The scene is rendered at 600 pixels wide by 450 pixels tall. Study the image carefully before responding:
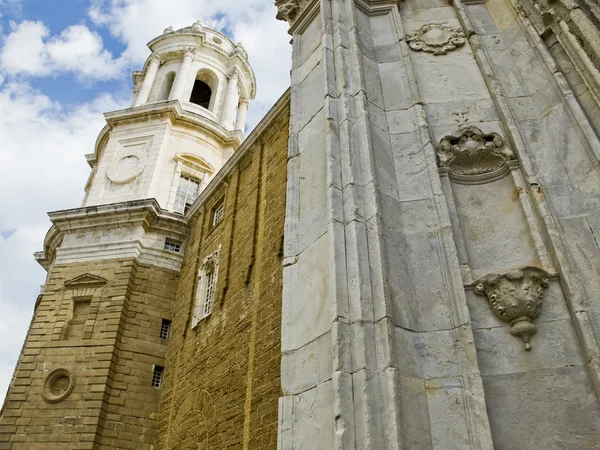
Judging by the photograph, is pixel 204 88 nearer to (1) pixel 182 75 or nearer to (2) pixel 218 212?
(1) pixel 182 75

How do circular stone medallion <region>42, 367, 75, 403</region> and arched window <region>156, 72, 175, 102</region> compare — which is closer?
circular stone medallion <region>42, 367, 75, 403</region>

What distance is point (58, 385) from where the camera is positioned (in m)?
13.4

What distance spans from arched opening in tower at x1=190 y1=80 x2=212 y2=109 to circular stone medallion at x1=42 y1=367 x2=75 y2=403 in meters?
15.4

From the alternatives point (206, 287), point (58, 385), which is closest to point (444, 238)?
point (206, 287)

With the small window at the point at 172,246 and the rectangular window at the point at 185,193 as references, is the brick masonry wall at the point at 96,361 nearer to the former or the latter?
the small window at the point at 172,246

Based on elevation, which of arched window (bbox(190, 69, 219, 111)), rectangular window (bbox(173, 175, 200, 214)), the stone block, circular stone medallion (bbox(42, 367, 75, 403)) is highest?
arched window (bbox(190, 69, 219, 111))

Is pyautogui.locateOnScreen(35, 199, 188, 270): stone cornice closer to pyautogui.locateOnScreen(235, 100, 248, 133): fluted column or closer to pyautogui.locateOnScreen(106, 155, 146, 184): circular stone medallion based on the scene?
pyautogui.locateOnScreen(106, 155, 146, 184): circular stone medallion

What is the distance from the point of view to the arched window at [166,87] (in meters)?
23.2

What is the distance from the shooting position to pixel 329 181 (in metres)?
5.81

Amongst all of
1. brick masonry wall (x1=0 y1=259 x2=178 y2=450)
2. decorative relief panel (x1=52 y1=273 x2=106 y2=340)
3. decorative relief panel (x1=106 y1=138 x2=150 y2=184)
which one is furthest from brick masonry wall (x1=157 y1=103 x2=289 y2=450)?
decorative relief panel (x1=106 y1=138 x2=150 y2=184)

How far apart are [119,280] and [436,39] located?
35.5 ft

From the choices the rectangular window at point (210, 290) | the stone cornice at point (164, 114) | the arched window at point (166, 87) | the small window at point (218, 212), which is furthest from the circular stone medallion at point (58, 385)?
the arched window at point (166, 87)

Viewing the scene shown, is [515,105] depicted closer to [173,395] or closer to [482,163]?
[482,163]

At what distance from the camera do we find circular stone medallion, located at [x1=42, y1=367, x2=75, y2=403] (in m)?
12.9
